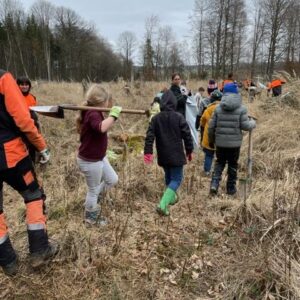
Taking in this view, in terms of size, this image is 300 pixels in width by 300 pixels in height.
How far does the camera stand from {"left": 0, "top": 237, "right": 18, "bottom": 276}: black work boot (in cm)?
305

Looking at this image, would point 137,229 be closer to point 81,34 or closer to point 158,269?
point 158,269

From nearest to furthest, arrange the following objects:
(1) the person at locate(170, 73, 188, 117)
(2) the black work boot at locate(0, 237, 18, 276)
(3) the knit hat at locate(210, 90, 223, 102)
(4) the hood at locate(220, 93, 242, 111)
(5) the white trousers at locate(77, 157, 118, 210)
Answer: (2) the black work boot at locate(0, 237, 18, 276) < (5) the white trousers at locate(77, 157, 118, 210) < (4) the hood at locate(220, 93, 242, 111) < (3) the knit hat at locate(210, 90, 223, 102) < (1) the person at locate(170, 73, 188, 117)

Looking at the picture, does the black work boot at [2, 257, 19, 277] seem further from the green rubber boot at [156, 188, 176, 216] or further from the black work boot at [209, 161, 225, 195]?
the black work boot at [209, 161, 225, 195]

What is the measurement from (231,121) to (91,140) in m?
2.18

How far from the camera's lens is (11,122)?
9.73 feet

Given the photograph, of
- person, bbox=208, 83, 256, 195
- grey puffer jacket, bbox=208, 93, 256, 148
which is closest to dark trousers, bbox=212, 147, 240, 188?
person, bbox=208, 83, 256, 195

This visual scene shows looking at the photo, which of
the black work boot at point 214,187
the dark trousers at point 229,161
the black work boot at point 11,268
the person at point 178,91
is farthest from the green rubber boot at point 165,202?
the person at point 178,91

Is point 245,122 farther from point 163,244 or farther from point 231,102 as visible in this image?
point 163,244

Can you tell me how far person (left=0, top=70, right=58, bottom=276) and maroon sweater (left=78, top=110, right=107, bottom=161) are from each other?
2.05ft

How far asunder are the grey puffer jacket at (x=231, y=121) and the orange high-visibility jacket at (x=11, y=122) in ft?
9.42

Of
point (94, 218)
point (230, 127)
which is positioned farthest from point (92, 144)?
point (230, 127)

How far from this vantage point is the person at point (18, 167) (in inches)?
114

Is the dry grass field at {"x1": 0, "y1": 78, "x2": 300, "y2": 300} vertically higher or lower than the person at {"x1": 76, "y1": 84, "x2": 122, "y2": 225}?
lower

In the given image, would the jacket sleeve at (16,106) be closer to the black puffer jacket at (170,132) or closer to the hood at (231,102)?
the black puffer jacket at (170,132)
